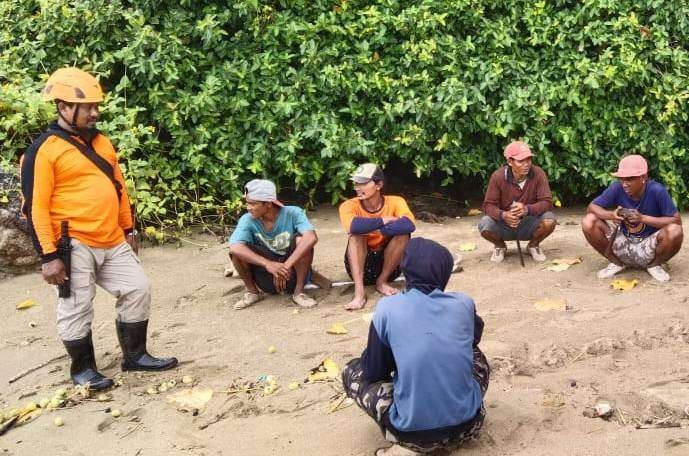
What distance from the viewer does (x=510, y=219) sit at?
6.85m

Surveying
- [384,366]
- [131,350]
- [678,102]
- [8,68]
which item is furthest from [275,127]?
[384,366]

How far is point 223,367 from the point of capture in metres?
5.34

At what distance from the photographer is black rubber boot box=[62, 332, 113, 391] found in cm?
509

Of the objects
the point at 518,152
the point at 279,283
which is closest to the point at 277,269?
the point at 279,283

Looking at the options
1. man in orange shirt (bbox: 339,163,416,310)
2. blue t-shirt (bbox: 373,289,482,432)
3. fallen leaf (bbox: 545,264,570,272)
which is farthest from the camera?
fallen leaf (bbox: 545,264,570,272)

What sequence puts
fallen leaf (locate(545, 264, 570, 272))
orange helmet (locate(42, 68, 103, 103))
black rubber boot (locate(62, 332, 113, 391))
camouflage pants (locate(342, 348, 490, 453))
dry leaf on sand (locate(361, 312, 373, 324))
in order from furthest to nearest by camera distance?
fallen leaf (locate(545, 264, 570, 272)) → dry leaf on sand (locate(361, 312, 373, 324)) → black rubber boot (locate(62, 332, 113, 391)) → orange helmet (locate(42, 68, 103, 103)) → camouflage pants (locate(342, 348, 490, 453))

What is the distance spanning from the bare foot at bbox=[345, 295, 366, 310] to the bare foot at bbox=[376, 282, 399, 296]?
0.25m

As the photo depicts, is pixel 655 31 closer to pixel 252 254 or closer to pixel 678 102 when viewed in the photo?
pixel 678 102

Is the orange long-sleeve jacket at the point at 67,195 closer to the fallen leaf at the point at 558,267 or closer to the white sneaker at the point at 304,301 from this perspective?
the white sneaker at the point at 304,301

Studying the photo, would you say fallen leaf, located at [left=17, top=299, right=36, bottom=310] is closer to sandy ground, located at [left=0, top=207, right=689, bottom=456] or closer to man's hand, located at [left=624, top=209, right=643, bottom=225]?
sandy ground, located at [left=0, top=207, right=689, bottom=456]

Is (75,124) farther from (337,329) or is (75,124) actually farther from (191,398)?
(337,329)

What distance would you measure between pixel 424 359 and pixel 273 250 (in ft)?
10.1

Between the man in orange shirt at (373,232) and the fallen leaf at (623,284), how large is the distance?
5.28 feet

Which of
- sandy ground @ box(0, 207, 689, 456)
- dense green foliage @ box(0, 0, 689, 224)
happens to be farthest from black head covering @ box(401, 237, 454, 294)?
dense green foliage @ box(0, 0, 689, 224)
